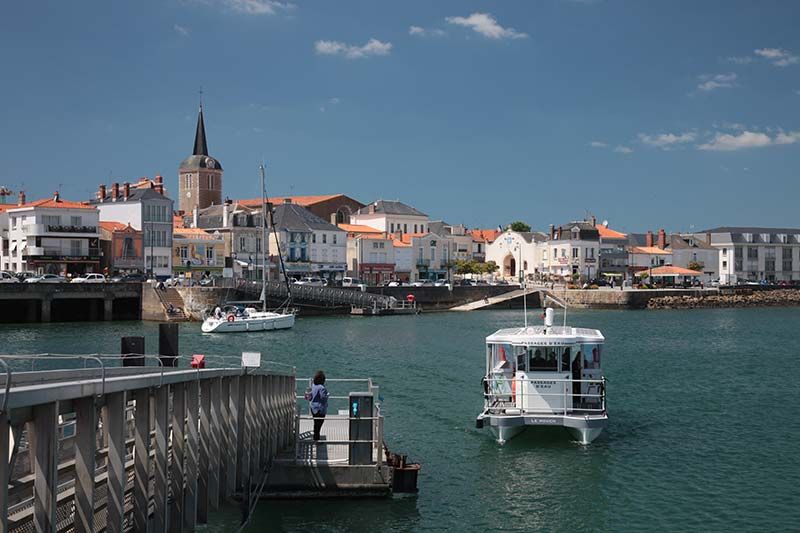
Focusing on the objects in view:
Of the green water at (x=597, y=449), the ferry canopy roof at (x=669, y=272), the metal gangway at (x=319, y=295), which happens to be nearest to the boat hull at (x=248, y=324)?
the green water at (x=597, y=449)

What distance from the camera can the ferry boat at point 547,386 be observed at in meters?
25.3

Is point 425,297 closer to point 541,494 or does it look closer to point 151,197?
point 151,197

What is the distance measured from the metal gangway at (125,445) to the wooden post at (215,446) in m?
0.02

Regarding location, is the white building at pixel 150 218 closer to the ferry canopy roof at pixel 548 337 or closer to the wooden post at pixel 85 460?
the ferry canopy roof at pixel 548 337

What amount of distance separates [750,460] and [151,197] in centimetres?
8212

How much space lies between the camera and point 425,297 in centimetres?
10338

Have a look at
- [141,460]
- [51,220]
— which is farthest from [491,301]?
[141,460]

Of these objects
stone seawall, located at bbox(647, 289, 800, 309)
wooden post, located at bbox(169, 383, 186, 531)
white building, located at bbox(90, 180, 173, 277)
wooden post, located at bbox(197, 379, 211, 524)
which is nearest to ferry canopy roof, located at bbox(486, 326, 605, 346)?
wooden post, located at bbox(197, 379, 211, 524)

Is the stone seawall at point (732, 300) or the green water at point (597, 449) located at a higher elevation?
the stone seawall at point (732, 300)

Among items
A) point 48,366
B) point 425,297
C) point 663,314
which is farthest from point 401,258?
point 48,366

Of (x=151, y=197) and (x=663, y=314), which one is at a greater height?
(x=151, y=197)

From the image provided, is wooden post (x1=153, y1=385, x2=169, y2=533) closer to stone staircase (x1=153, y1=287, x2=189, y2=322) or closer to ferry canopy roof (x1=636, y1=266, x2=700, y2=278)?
stone staircase (x1=153, y1=287, x2=189, y2=322)

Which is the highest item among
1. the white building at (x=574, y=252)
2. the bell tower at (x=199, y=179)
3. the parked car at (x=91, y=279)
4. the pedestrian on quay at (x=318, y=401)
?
the bell tower at (x=199, y=179)

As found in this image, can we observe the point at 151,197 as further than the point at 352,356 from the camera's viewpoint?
Yes
